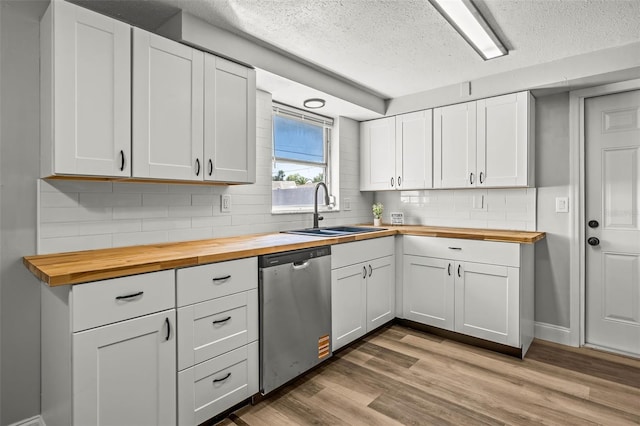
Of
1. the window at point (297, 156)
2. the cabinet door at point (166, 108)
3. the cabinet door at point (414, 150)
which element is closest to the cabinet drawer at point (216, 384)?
the cabinet door at point (166, 108)

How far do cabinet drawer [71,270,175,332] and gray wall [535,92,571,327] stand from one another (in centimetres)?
316

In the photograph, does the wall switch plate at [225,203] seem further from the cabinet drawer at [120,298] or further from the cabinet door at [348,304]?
the cabinet drawer at [120,298]

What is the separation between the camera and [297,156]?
3656mm

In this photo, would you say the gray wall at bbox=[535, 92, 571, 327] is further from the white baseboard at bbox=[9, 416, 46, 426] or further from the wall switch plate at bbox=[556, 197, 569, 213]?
the white baseboard at bbox=[9, 416, 46, 426]

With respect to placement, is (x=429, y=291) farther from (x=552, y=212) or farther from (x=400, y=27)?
(x=400, y=27)

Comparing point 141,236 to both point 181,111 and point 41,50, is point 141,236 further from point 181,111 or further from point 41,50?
point 41,50

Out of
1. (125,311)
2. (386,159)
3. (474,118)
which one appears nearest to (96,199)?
(125,311)

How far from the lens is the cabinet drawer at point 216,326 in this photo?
1.84 meters

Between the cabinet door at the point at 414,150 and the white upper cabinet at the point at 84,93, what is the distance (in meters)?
2.73

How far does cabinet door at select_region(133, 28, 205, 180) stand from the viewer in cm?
200

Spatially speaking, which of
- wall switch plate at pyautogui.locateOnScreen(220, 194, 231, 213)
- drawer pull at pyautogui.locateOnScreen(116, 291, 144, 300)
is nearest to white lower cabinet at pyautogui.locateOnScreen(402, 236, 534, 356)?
wall switch plate at pyautogui.locateOnScreen(220, 194, 231, 213)

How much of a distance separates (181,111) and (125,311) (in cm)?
120

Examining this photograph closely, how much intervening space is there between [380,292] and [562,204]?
1.78 m

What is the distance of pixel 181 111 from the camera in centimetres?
217
